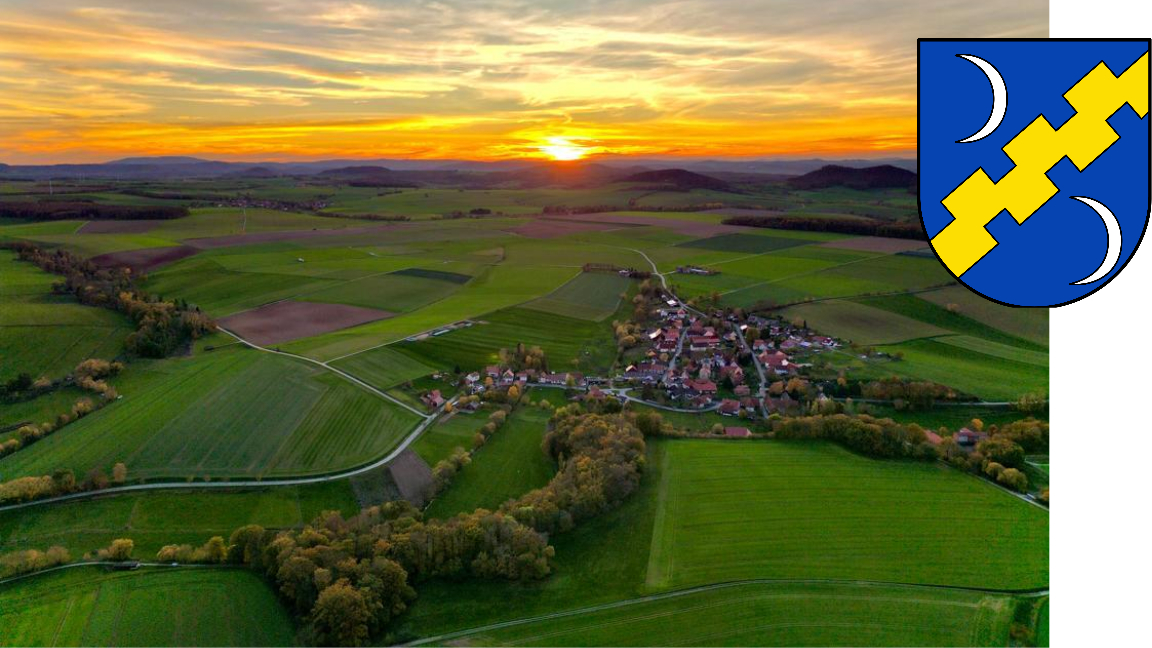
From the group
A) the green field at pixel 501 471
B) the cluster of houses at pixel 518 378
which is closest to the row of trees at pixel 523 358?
the cluster of houses at pixel 518 378

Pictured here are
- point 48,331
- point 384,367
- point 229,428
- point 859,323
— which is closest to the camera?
point 229,428

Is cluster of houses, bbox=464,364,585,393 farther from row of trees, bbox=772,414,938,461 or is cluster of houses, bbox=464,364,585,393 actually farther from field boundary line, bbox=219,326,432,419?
row of trees, bbox=772,414,938,461

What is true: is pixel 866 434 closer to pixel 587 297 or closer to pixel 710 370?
pixel 710 370

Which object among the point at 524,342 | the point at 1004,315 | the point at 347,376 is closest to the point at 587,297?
the point at 524,342

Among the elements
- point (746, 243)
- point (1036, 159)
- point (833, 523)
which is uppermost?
point (1036, 159)

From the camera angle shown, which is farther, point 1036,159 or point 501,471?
point 501,471

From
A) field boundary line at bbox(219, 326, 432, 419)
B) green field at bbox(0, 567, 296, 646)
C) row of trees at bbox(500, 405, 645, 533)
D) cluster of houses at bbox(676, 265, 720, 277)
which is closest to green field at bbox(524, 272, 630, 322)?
cluster of houses at bbox(676, 265, 720, 277)

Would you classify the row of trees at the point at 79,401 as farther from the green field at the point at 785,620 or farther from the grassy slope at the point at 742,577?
the green field at the point at 785,620

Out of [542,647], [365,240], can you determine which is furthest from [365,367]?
[365,240]
